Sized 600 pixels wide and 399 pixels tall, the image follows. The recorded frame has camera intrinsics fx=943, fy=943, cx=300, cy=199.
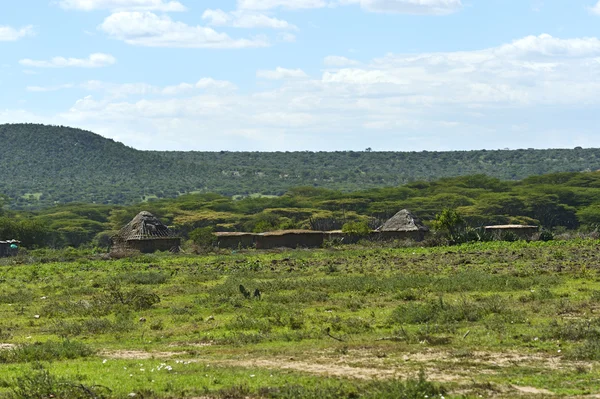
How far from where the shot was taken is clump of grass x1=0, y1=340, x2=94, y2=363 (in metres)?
15.6

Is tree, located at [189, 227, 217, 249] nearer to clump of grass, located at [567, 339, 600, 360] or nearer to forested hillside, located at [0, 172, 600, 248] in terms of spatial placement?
forested hillside, located at [0, 172, 600, 248]

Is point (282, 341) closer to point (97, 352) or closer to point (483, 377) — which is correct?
point (97, 352)

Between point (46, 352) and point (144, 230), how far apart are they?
126 feet

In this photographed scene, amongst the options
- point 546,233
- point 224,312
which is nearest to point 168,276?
point 224,312

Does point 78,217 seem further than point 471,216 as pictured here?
Yes

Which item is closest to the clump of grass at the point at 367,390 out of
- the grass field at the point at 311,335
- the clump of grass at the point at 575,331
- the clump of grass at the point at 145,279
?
the grass field at the point at 311,335

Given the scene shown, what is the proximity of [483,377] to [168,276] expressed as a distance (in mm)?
21716

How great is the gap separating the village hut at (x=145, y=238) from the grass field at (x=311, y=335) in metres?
20.6

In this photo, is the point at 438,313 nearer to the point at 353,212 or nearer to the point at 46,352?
the point at 46,352

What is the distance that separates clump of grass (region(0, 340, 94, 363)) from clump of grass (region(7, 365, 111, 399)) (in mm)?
2812

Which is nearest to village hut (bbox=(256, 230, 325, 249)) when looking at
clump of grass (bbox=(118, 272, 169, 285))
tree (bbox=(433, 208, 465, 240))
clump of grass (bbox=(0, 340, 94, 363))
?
tree (bbox=(433, 208, 465, 240))

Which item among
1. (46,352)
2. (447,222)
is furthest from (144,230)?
(46,352)

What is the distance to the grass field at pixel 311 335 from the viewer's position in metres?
12.8

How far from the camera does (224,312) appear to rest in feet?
71.8
